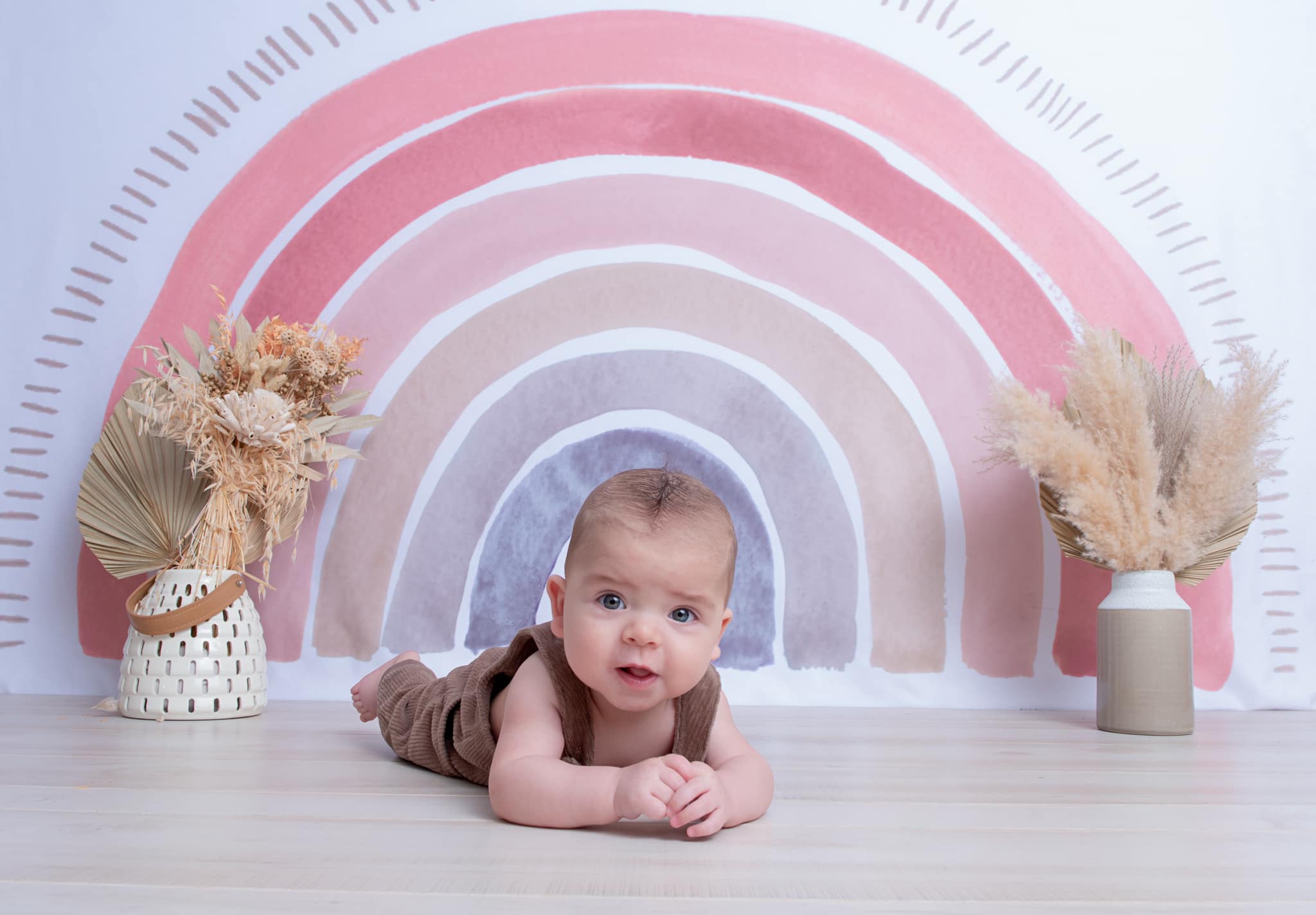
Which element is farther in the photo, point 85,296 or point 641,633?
point 85,296

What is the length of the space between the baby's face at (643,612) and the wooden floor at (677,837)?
13cm

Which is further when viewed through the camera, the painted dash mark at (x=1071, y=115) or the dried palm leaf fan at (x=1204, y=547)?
the painted dash mark at (x=1071, y=115)

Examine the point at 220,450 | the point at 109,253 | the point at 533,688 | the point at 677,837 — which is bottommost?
the point at 677,837

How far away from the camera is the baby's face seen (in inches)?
36.0

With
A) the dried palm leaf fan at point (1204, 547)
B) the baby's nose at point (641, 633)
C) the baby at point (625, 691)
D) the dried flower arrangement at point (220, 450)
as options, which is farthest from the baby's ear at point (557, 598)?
the dried palm leaf fan at point (1204, 547)

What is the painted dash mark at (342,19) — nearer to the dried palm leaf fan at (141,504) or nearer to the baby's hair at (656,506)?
the dried palm leaf fan at (141,504)

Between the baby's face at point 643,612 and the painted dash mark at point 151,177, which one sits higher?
the painted dash mark at point 151,177

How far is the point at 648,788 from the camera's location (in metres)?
0.81

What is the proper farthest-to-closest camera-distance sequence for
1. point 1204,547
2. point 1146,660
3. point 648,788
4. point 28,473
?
point 28,473 < point 1204,547 < point 1146,660 < point 648,788

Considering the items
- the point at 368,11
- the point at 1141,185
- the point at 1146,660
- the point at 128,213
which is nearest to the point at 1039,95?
the point at 1141,185

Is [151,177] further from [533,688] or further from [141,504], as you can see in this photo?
[533,688]

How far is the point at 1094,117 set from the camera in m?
1.90

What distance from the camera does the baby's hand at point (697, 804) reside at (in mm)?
813

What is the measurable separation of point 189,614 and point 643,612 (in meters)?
0.94
